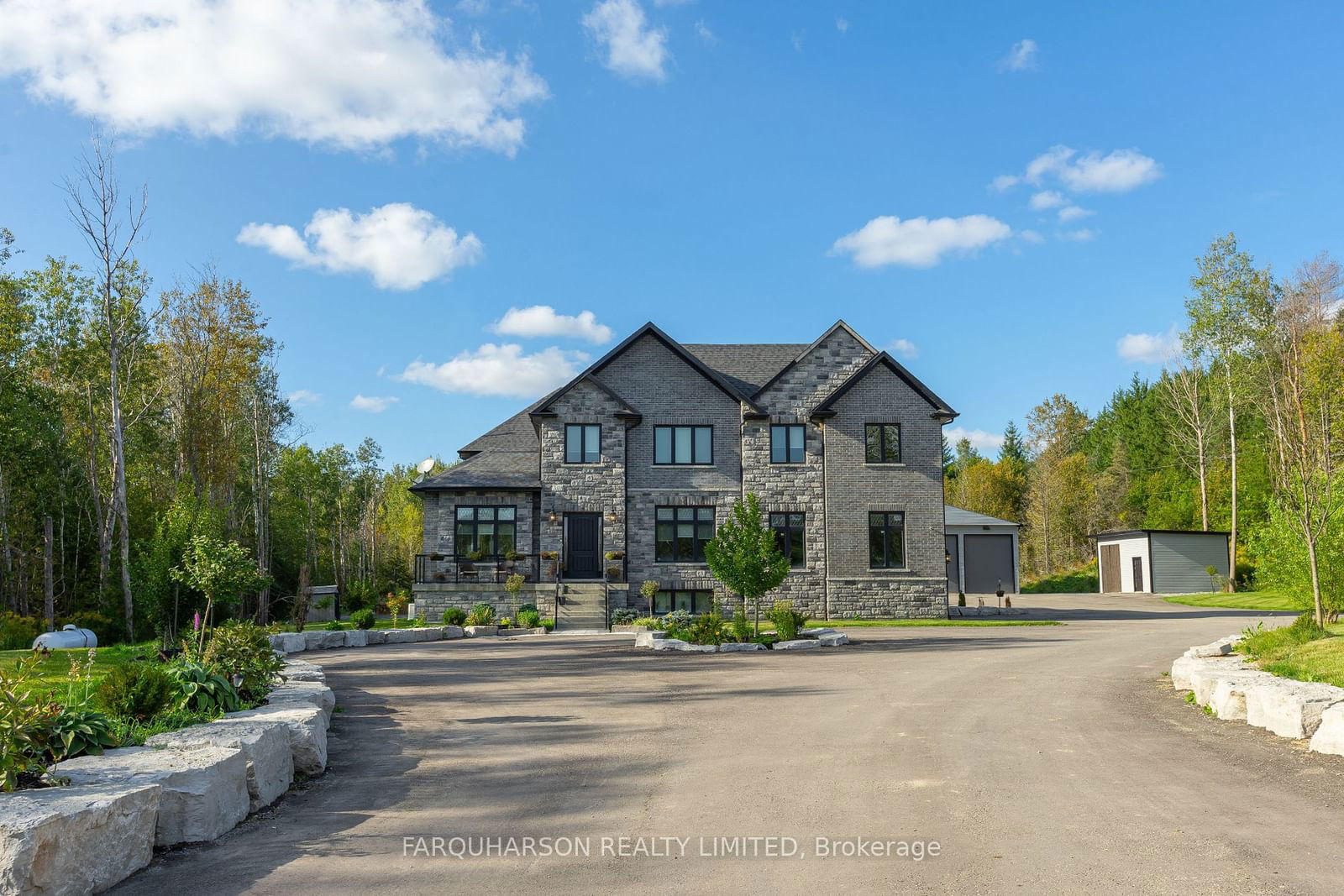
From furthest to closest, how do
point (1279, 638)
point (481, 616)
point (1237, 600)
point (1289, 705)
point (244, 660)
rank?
point (1237, 600) → point (481, 616) → point (1279, 638) → point (244, 660) → point (1289, 705)

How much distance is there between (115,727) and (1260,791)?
952 centimetres

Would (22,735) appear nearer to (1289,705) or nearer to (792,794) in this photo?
(792,794)

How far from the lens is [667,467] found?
3150cm

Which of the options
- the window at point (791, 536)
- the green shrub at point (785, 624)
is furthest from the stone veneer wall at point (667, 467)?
the green shrub at point (785, 624)

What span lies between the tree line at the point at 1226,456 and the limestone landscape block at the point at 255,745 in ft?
57.3

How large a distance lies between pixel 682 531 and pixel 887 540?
694 centimetres

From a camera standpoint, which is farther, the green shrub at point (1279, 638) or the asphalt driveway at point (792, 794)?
the green shrub at point (1279, 638)

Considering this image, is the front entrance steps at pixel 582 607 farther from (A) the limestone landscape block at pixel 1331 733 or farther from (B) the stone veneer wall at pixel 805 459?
(A) the limestone landscape block at pixel 1331 733

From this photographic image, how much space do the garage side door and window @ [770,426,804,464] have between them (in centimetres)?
1531

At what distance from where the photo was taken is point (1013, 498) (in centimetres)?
7138

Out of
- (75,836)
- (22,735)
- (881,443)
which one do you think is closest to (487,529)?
(881,443)

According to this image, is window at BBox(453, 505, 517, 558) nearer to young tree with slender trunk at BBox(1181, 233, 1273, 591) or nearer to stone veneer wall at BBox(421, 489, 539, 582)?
stone veneer wall at BBox(421, 489, 539, 582)

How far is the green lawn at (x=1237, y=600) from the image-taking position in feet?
116

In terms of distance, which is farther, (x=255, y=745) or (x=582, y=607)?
(x=582, y=607)
